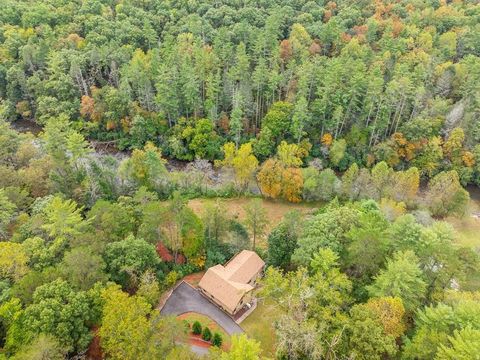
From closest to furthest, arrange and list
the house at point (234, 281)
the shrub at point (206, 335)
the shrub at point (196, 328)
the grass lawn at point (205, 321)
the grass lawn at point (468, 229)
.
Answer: the shrub at point (206, 335) → the shrub at point (196, 328) → the grass lawn at point (205, 321) → the house at point (234, 281) → the grass lawn at point (468, 229)

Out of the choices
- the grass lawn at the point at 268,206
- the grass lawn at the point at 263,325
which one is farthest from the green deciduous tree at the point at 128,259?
the grass lawn at the point at 268,206

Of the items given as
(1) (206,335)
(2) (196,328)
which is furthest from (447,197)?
(2) (196,328)

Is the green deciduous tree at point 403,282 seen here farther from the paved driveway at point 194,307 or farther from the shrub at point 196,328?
the shrub at point 196,328

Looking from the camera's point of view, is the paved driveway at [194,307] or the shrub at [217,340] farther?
the paved driveway at [194,307]

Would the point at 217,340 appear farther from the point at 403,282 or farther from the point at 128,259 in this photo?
the point at 403,282

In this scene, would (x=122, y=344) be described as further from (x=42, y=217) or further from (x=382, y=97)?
(x=382, y=97)

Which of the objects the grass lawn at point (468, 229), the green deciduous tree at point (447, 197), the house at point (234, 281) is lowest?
the grass lawn at point (468, 229)
